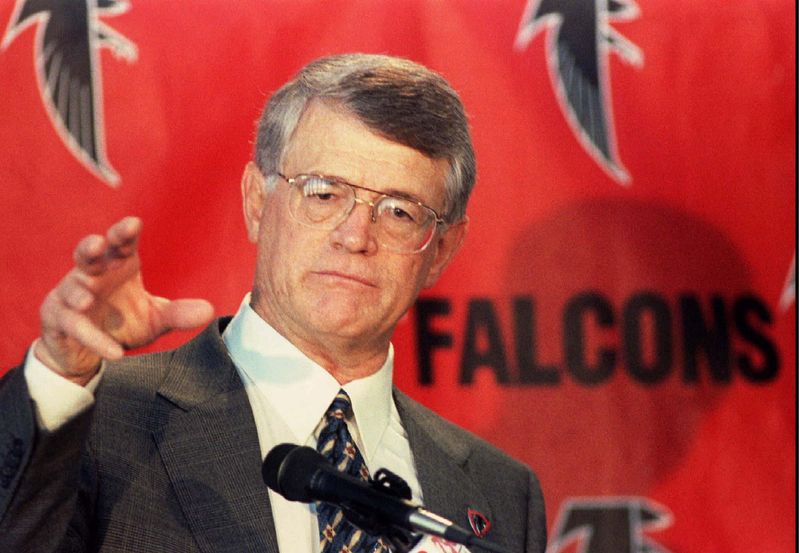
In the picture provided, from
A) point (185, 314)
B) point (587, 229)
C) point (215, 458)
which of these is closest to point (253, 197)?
point (215, 458)

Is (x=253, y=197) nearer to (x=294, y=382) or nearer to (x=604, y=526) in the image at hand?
(x=294, y=382)

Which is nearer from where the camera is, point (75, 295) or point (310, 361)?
point (75, 295)

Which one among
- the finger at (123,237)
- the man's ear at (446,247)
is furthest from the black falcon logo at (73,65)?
the finger at (123,237)

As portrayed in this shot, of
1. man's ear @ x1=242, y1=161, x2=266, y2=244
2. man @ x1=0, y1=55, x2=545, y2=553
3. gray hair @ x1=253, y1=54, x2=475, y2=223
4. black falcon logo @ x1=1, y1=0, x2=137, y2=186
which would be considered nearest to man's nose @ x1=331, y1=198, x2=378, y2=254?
man @ x1=0, y1=55, x2=545, y2=553

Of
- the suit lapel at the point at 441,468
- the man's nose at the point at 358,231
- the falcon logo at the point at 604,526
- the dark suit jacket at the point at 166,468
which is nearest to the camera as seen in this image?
the dark suit jacket at the point at 166,468

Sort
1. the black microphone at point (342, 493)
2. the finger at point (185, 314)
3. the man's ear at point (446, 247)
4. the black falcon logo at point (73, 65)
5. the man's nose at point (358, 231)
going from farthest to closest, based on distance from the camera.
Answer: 1. the black falcon logo at point (73, 65)
2. the man's ear at point (446, 247)
3. the man's nose at point (358, 231)
4. the finger at point (185, 314)
5. the black microphone at point (342, 493)

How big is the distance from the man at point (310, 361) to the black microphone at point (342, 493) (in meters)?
0.27

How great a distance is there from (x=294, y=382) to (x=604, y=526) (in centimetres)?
123

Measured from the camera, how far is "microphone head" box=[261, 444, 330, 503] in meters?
1.43

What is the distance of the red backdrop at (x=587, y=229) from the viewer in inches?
113

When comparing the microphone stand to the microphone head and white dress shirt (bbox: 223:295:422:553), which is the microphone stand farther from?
white dress shirt (bbox: 223:295:422:553)

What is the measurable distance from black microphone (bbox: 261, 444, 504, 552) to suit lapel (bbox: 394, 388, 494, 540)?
29.7 inches

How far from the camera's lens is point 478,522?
2.25m

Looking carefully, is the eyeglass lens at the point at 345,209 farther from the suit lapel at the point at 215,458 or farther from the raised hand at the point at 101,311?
the raised hand at the point at 101,311
